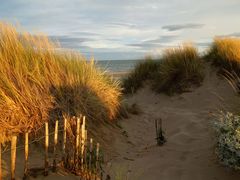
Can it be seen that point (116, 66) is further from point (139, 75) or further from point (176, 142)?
point (176, 142)

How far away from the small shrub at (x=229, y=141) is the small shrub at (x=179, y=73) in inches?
241

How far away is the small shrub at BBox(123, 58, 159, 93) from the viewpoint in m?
12.7

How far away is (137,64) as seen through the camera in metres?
13.3

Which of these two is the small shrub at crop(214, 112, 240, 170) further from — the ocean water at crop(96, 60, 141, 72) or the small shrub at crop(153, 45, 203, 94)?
the small shrub at crop(153, 45, 203, 94)

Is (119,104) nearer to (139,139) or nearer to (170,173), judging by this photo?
(139,139)

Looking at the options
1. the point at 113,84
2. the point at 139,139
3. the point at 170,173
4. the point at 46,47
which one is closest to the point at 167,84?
the point at 113,84

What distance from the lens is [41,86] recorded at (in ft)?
20.0

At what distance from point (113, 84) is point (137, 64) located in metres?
5.08

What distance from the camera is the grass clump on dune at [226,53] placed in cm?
1090

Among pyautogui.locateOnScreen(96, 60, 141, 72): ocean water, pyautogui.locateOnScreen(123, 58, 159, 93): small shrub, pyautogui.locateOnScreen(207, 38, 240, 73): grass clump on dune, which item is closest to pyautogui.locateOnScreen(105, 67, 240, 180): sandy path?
pyautogui.locateOnScreen(207, 38, 240, 73): grass clump on dune

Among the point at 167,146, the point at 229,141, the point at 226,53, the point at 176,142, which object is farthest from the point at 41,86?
the point at 226,53

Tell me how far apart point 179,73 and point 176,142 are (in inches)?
196

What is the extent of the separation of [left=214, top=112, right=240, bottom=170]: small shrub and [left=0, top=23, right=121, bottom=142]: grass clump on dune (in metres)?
2.36

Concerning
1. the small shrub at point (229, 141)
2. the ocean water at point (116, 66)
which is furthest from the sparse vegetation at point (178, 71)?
the small shrub at point (229, 141)
